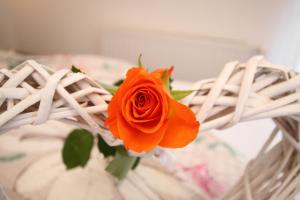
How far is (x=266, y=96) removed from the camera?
312mm

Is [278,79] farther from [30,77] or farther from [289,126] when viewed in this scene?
[30,77]

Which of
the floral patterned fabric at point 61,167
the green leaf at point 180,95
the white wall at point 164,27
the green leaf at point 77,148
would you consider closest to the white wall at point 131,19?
the white wall at point 164,27

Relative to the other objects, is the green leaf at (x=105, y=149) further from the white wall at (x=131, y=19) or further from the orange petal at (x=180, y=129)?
the white wall at (x=131, y=19)

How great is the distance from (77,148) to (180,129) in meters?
0.30

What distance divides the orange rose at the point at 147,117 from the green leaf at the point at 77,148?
0.85ft

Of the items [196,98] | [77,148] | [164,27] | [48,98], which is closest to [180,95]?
[196,98]

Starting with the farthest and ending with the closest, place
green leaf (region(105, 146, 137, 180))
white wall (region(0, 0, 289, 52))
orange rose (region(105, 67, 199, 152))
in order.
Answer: white wall (region(0, 0, 289, 52))
green leaf (region(105, 146, 137, 180))
orange rose (region(105, 67, 199, 152))

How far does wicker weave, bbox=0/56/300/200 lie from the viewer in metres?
0.27

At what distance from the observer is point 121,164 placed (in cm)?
44

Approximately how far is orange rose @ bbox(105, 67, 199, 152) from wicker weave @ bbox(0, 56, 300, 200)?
0.03m

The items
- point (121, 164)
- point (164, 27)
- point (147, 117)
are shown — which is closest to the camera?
point (147, 117)

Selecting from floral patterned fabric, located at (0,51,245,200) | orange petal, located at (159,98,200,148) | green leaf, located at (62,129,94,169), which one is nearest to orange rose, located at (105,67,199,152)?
orange petal, located at (159,98,200,148)

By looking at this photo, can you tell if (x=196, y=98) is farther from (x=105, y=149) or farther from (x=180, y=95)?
(x=105, y=149)

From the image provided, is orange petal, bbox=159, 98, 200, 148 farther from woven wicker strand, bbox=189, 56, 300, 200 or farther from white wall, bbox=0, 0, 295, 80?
white wall, bbox=0, 0, 295, 80
